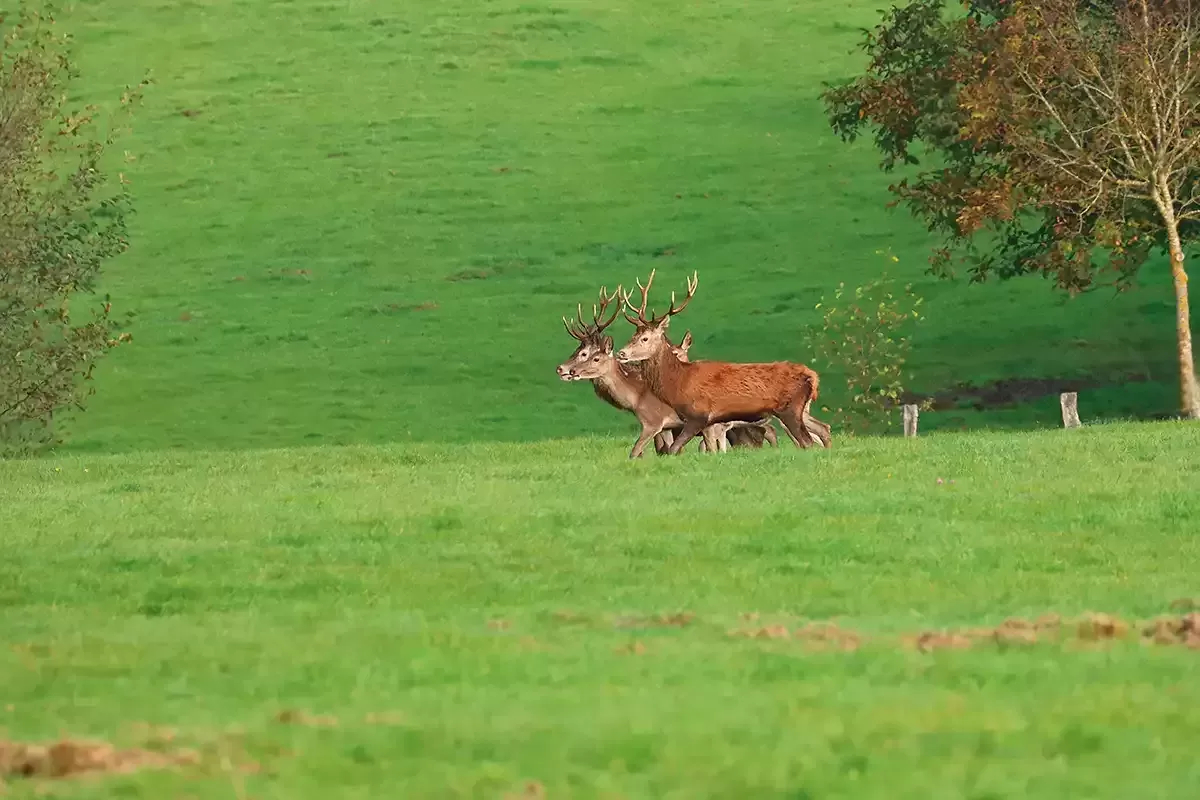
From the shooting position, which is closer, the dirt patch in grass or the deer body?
the dirt patch in grass

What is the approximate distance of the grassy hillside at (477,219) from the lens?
1790 inches

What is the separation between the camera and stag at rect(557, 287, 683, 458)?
26.6 m

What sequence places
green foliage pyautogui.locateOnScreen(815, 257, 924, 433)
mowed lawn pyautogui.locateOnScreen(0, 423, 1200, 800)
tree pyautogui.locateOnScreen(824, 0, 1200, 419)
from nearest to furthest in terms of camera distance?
mowed lawn pyautogui.locateOnScreen(0, 423, 1200, 800), tree pyautogui.locateOnScreen(824, 0, 1200, 419), green foliage pyautogui.locateOnScreen(815, 257, 924, 433)

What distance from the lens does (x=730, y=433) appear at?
2873 centimetres

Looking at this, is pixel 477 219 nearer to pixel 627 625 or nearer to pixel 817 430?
pixel 817 430

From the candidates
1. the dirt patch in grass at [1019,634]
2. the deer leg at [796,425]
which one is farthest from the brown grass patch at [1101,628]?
the deer leg at [796,425]

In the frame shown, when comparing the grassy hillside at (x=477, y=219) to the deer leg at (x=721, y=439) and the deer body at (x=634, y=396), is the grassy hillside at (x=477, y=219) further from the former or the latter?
the deer body at (x=634, y=396)

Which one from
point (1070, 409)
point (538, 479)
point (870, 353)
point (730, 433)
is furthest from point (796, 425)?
point (870, 353)

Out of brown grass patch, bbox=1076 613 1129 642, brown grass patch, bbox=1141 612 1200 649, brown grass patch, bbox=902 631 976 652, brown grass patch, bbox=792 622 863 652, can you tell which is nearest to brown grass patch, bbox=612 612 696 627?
brown grass patch, bbox=792 622 863 652

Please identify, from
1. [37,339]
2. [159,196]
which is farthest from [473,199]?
[37,339]

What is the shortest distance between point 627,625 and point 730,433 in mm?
15702

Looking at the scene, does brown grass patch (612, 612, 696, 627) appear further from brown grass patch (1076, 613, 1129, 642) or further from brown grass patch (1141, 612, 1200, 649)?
brown grass patch (1141, 612, 1200, 649)

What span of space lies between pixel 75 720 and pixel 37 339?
27.3 meters

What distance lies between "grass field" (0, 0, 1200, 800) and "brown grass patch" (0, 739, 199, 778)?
0.18 metres
